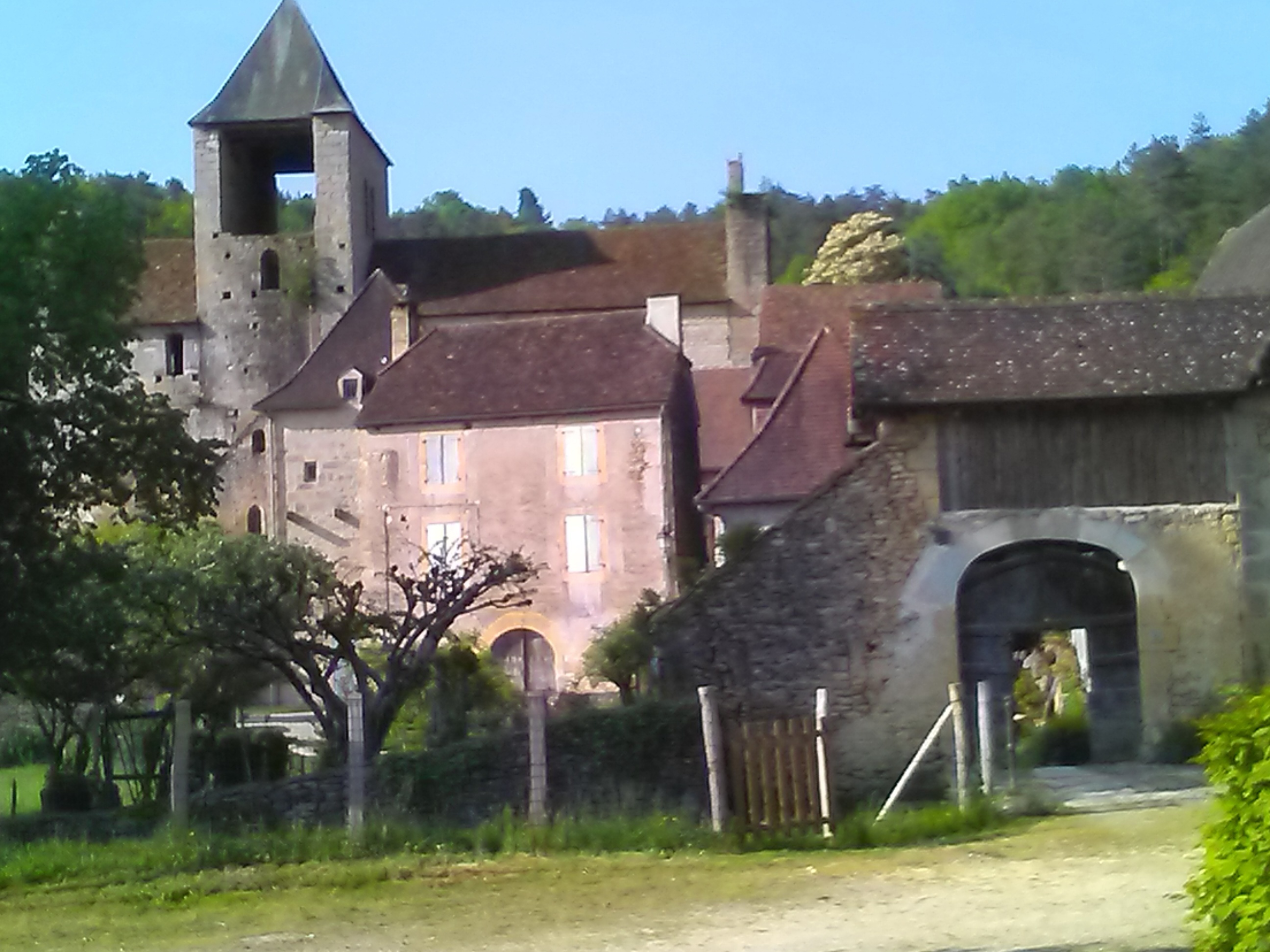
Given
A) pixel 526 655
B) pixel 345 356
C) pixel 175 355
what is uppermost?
pixel 175 355

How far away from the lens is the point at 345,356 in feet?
154

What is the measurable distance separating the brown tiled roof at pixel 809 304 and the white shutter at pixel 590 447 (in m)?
6.83

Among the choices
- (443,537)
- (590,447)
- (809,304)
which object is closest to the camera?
(590,447)

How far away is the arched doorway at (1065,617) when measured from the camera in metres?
19.1

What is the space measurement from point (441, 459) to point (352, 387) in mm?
9103

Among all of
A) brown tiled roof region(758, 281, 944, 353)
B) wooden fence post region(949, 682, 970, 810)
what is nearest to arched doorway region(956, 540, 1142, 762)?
wooden fence post region(949, 682, 970, 810)

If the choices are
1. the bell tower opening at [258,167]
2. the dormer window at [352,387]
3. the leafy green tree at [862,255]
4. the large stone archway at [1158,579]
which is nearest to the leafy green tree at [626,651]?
the large stone archway at [1158,579]

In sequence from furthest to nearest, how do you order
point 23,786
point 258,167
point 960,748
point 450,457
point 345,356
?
point 258,167
point 345,356
point 450,457
point 23,786
point 960,748

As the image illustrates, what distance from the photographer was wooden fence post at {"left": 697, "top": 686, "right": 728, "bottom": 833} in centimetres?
1373

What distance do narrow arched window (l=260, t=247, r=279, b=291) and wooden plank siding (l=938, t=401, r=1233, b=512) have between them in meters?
37.7

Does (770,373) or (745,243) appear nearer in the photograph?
(770,373)

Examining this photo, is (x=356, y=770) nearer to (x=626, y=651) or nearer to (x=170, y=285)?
(x=626, y=651)

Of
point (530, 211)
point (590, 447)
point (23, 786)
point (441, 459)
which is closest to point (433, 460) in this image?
point (441, 459)

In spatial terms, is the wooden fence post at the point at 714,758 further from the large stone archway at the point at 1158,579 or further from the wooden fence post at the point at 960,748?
the large stone archway at the point at 1158,579
